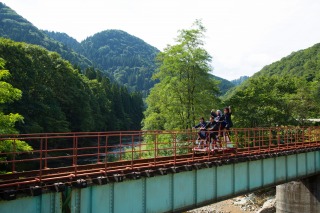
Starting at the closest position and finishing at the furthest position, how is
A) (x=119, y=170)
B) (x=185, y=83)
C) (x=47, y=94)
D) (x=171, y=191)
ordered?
(x=119, y=170)
(x=171, y=191)
(x=185, y=83)
(x=47, y=94)

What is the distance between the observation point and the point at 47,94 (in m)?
53.8

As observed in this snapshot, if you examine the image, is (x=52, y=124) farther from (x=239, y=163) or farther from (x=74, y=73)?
(x=239, y=163)

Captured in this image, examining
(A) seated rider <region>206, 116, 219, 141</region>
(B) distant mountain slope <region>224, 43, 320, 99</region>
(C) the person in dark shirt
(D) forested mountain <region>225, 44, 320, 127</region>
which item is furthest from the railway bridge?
(B) distant mountain slope <region>224, 43, 320, 99</region>

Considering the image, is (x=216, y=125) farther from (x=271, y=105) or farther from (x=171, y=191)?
(x=271, y=105)

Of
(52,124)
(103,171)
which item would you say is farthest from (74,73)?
(103,171)

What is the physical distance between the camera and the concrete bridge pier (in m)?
23.1

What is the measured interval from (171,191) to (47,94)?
45.9 m

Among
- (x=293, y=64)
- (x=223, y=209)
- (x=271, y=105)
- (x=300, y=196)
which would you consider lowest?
(x=223, y=209)

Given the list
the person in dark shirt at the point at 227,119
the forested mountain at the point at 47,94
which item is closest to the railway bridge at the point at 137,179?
the person in dark shirt at the point at 227,119

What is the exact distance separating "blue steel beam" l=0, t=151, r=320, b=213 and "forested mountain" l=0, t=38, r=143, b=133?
89.2 ft

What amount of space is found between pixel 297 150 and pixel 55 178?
15.8 metres

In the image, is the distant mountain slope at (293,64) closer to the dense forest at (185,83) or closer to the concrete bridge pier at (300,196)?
the dense forest at (185,83)

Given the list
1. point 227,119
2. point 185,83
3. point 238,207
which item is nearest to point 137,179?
point 227,119

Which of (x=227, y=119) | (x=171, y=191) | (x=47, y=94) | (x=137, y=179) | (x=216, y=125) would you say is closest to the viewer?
(x=137, y=179)
